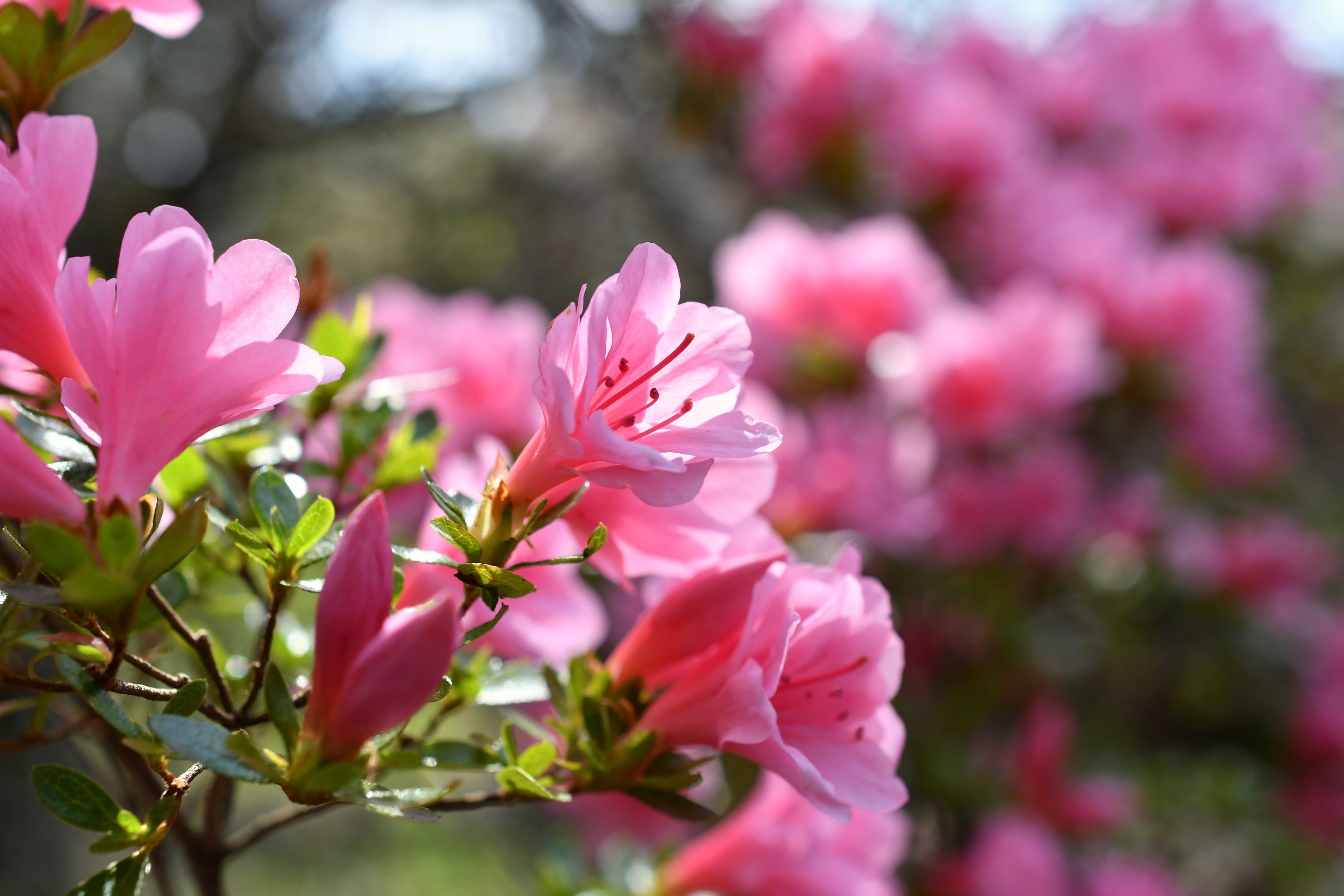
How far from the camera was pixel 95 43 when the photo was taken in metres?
0.68

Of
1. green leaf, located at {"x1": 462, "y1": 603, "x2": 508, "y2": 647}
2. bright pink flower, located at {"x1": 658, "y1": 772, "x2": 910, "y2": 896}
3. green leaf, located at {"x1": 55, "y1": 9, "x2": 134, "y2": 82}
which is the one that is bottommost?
bright pink flower, located at {"x1": 658, "y1": 772, "x2": 910, "y2": 896}

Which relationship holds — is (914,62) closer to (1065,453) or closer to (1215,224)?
A: (1215,224)

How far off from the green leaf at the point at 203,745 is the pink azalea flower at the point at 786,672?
10.1 inches

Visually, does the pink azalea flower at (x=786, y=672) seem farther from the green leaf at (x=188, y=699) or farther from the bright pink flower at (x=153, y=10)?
the bright pink flower at (x=153, y=10)

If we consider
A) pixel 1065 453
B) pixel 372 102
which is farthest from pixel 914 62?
pixel 372 102

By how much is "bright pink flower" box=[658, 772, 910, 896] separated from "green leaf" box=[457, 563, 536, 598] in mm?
404

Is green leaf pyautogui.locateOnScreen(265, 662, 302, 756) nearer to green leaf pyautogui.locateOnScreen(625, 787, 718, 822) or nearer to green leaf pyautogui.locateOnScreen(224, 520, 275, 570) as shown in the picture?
green leaf pyautogui.locateOnScreen(224, 520, 275, 570)

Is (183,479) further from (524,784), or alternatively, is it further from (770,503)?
(770,503)

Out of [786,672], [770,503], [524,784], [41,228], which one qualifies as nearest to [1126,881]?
[770,503]

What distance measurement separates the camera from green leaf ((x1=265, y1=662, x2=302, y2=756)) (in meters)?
0.54

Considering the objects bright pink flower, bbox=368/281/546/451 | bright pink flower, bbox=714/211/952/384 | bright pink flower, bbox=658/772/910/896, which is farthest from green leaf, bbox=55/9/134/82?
bright pink flower, bbox=714/211/952/384

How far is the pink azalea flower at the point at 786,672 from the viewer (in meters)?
0.60

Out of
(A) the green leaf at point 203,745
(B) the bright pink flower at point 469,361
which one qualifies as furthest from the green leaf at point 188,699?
(B) the bright pink flower at point 469,361

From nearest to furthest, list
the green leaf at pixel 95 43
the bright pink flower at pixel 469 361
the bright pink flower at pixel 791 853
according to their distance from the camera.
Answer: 1. the green leaf at pixel 95 43
2. the bright pink flower at pixel 791 853
3. the bright pink flower at pixel 469 361
